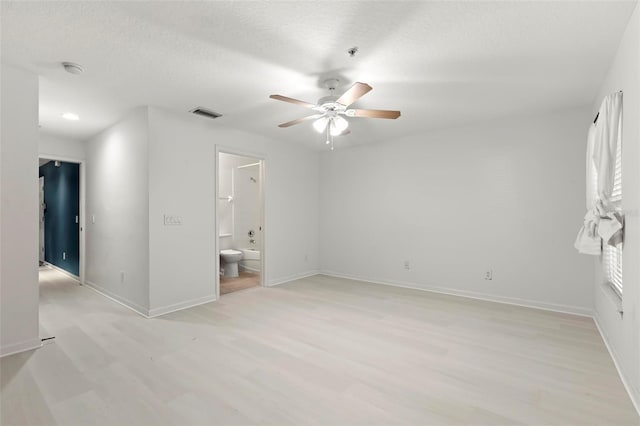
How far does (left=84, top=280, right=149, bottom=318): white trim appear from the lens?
348 centimetres

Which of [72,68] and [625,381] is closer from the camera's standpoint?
[625,381]

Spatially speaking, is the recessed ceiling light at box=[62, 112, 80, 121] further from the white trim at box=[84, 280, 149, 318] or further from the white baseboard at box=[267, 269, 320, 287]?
the white baseboard at box=[267, 269, 320, 287]

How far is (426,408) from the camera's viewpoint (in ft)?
5.98

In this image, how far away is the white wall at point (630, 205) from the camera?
5.94 feet

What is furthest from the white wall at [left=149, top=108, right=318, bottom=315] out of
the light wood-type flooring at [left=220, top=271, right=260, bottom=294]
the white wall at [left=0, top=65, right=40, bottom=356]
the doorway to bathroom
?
the doorway to bathroom

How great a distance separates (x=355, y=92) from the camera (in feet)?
7.71

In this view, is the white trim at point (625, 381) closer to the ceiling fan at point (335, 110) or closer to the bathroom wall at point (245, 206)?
the ceiling fan at point (335, 110)

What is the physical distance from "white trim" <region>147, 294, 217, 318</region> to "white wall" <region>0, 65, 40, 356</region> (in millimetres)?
985

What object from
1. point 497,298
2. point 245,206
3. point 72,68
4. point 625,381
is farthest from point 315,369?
point 245,206

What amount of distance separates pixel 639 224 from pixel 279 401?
2.38m

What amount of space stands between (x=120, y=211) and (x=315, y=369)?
10.9 feet

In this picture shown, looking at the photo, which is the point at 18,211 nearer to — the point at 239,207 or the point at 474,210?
the point at 239,207

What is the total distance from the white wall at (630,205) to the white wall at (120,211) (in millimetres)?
4207

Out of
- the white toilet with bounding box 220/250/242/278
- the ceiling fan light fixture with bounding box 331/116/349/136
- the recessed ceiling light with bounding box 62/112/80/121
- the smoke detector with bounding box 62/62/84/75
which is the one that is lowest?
the white toilet with bounding box 220/250/242/278
